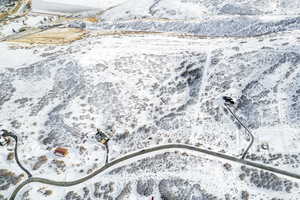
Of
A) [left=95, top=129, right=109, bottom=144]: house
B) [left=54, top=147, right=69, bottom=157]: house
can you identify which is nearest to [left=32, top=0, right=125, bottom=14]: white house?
[left=95, top=129, right=109, bottom=144]: house

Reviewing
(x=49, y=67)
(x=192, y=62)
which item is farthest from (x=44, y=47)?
(x=192, y=62)

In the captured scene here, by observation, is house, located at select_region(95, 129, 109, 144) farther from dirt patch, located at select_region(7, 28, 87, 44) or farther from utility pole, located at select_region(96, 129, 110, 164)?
dirt patch, located at select_region(7, 28, 87, 44)

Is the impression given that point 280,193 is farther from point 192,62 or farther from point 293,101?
point 192,62

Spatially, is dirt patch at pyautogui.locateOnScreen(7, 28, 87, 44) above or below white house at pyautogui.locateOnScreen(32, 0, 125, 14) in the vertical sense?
below

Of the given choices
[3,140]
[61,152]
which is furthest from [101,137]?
[3,140]

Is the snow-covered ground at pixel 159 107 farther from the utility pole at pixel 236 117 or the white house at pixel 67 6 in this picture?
the white house at pixel 67 6

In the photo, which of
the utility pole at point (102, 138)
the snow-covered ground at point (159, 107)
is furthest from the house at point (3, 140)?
the utility pole at point (102, 138)

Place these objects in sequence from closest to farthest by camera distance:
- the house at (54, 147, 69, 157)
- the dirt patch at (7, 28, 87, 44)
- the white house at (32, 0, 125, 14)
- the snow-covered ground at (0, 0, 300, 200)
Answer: the snow-covered ground at (0, 0, 300, 200) → the house at (54, 147, 69, 157) → the dirt patch at (7, 28, 87, 44) → the white house at (32, 0, 125, 14)

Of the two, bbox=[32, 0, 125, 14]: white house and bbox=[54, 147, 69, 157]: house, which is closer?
bbox=[54, 147, 69, 157]: house
